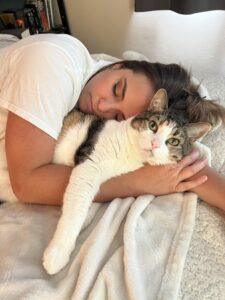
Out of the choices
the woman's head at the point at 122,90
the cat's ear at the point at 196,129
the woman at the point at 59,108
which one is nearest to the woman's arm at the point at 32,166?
the woman at the point at 59,108

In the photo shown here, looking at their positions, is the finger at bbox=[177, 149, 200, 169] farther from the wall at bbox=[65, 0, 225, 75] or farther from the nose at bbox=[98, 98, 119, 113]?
the wall at bbox=[65, 0, 225, 75]

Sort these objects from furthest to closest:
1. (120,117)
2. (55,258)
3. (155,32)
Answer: (155,32) < (120,117) < (55,258)

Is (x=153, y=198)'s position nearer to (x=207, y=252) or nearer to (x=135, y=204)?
A: (x=135, y=204)

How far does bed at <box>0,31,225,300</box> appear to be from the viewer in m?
0.80

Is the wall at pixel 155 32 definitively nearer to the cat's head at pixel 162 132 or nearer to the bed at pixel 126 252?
the cat's head at pixel 162 132

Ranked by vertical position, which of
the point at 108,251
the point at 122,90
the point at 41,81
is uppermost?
the point at 41,81

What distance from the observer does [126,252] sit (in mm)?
854

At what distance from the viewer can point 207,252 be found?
3.06 ft

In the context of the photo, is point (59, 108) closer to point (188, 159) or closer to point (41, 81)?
point (41, 81)

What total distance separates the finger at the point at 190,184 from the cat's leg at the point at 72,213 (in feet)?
0.77

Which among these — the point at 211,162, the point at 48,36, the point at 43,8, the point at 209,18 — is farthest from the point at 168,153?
the point at 43,8

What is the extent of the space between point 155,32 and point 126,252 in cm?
148

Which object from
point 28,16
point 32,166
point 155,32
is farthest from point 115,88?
point 28,16

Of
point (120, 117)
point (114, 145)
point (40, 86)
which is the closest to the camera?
point (40, 86)
